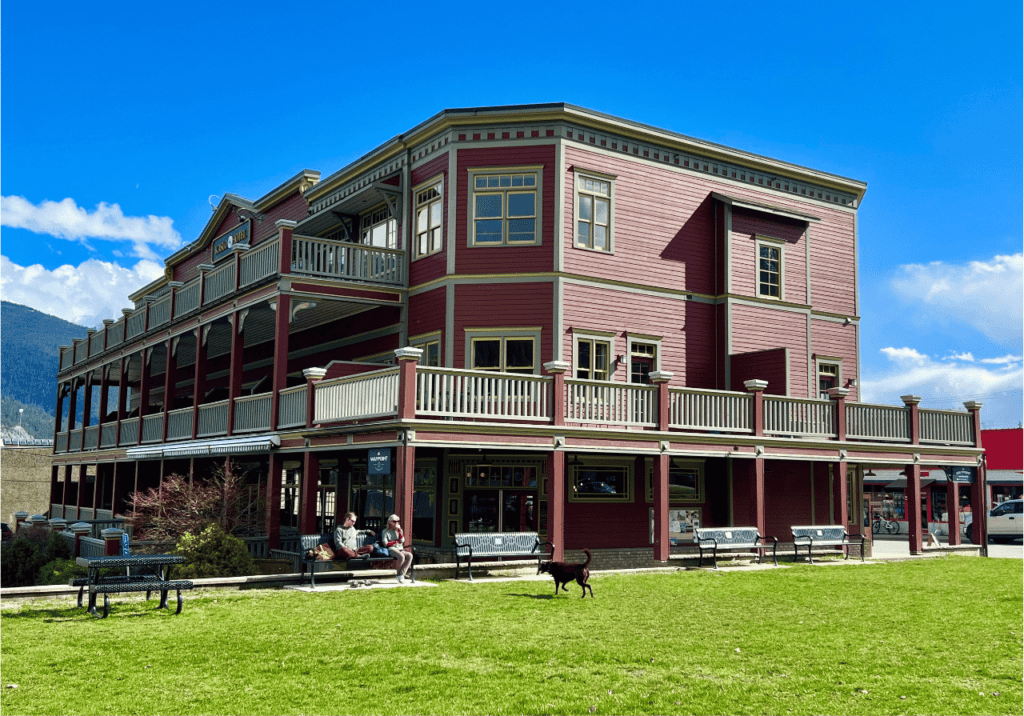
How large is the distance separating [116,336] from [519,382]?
25.2m

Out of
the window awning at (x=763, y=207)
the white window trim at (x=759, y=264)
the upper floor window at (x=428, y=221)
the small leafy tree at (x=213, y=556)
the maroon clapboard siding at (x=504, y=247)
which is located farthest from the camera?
the white window trim at (x=759, y=264)

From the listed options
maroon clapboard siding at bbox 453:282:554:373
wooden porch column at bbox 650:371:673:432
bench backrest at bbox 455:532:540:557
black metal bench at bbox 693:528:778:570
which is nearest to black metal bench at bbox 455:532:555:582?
bench backrest at bbox 455:532:540:557

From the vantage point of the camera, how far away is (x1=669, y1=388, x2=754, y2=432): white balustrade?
74.6ft

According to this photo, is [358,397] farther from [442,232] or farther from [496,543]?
[442,232]

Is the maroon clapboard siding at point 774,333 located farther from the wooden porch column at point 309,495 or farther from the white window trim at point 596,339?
the wooden porch column at point 309,495

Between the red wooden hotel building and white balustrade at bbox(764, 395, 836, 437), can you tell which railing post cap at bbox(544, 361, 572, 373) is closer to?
the red wooden hotel building

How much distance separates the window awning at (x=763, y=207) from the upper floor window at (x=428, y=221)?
25.6 ft

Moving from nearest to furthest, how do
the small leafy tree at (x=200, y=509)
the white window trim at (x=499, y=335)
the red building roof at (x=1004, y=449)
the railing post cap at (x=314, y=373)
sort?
the railing post cap at (x=314, y=373), the small leafy tree at (x=200, y=509), the white window trim at (x=499, y=335), the red building roof at (x=1004, y=449)

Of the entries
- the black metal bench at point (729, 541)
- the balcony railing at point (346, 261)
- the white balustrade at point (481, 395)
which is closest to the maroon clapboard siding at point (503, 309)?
the balcony railing at point (346, 261)

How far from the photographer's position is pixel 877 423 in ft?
84.4

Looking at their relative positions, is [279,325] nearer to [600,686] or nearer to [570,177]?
[570,177]

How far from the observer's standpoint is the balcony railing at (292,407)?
23578 mm

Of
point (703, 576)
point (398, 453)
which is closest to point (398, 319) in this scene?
point (398, 453)

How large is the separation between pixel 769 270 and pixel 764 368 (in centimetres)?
348
